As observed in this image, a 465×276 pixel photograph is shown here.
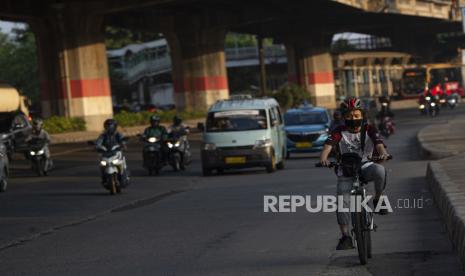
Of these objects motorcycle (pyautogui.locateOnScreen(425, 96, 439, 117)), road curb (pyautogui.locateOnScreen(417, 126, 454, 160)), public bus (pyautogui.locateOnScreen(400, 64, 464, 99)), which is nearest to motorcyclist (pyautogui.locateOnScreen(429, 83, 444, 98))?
public bus (pyautogui.locateOnScreen(400, 64, 464, 99))

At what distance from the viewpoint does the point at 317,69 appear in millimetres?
96188

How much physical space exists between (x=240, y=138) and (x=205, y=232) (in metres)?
14.2

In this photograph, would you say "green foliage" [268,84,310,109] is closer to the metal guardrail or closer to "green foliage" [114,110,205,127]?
"green foliage" [114,110,205,127]

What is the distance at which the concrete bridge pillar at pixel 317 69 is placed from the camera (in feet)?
314

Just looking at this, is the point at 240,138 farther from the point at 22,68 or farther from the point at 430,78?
the point at 22,68

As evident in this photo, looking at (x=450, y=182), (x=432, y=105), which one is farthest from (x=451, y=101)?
(x=450, y=182)

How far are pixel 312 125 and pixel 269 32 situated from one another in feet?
185

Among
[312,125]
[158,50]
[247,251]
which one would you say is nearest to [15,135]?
[312,125]

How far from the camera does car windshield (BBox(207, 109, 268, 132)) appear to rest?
29.4 meters

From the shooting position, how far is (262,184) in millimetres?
24594

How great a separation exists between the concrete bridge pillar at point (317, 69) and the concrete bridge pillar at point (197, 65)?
19708 millimetres

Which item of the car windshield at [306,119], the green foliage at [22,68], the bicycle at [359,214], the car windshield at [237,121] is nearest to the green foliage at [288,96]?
the green foliage at [22,68]

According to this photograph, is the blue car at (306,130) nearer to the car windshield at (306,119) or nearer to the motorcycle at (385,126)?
the car windshield at (306,119)

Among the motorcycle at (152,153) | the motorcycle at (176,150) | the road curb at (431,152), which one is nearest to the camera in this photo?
the road curb at (431,152)
